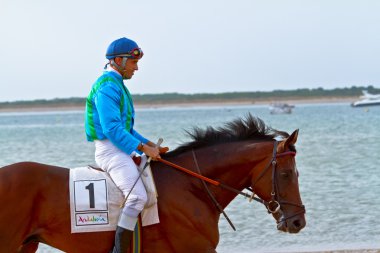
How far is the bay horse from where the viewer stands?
6141 millimetres

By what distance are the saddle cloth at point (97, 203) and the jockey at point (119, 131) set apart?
0.08 metres

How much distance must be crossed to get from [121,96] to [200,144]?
2.72ft

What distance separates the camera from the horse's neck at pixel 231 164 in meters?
6.48

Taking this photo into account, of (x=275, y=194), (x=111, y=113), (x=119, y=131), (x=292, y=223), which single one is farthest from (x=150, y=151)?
(x=292, y=223)

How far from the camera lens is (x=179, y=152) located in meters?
6.66

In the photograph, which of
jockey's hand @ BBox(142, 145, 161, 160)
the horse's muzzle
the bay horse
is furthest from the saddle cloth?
the horse's muzzle

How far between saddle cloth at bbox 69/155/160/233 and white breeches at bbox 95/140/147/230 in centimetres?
8

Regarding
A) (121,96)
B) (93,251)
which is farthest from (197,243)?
A: (121,96)

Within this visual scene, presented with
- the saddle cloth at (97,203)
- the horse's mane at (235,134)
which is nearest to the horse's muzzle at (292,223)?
the horse's mane at (235,134)

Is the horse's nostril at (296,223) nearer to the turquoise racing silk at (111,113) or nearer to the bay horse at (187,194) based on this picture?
the bay horse at (187,194)

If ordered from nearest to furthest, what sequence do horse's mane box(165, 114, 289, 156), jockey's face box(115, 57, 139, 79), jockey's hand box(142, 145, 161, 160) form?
jockey's hand box(142, 145, 161, 160), jockey's face box(115, 57, 139, 79), horse's mane box(165, 114, 289, 156)

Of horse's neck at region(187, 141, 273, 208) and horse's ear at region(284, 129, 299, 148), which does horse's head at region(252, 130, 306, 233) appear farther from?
horse's neck at region(187, 141, 273, 208)

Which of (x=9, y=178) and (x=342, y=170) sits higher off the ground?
(x=9, y=178)

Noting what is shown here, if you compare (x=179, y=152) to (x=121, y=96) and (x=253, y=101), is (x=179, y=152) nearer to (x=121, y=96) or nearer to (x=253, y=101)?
(x=121, y=96)
